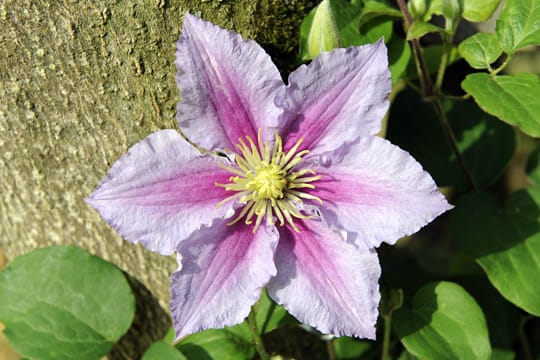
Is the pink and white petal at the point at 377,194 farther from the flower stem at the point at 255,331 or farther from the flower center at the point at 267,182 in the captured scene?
the flower stem at the point at 255,331

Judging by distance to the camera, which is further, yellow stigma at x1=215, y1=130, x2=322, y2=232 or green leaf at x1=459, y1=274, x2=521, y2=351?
green leaf at x1=459, y1=274, x2=521, y2=351

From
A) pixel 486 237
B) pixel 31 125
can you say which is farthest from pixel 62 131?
pixel 486 237

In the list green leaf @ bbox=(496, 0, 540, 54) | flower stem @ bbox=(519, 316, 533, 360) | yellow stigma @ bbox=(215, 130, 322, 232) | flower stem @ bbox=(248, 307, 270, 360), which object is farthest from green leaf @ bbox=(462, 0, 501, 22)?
flower stem @ bbox=(519, 316, 533, 360)

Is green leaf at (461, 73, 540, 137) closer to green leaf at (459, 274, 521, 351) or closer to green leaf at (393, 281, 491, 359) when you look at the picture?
green leaf at (393, 281, 491, 359)

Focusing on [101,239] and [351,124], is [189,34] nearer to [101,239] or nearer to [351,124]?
[351,124]

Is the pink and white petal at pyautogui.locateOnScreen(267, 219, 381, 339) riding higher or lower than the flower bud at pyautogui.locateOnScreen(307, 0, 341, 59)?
lower

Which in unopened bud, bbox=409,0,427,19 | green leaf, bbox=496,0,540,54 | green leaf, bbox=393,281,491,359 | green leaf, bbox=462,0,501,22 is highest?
unopened bud, bbox=409,0,427,19

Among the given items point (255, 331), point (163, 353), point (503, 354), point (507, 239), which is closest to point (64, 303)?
point (163, 353)

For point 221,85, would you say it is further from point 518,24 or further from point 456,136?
point 456,136
